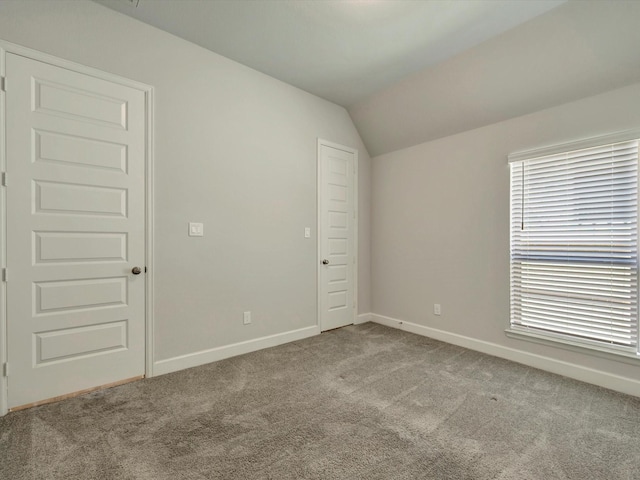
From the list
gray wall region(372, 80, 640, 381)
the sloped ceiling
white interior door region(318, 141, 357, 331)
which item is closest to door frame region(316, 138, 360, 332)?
white interior door region(318, 141, 357, 331)

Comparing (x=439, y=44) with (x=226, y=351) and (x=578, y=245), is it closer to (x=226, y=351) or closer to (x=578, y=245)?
(x=578, y=245)

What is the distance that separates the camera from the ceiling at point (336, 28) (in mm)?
2246

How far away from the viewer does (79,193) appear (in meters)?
2.23

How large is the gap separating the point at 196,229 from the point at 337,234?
1.81 meters

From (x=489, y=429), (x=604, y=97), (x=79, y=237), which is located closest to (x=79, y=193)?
(x=79, y=237)

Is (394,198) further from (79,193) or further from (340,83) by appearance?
(79,193)

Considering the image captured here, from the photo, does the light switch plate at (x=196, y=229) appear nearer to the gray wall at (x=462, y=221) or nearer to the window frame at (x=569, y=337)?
the gray wall at (x=462, y=221)

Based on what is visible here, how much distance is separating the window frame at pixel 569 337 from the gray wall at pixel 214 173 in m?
2.10

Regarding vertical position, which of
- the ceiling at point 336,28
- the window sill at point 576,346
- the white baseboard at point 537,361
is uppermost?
the ceiling at point 336,28

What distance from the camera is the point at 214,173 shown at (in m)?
2.90

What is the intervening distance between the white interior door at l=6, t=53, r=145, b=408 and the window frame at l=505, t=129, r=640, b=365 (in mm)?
3405

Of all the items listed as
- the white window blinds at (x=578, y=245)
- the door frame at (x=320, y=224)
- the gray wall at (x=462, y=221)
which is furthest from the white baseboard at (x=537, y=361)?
the door frame at (x=320, y=224)

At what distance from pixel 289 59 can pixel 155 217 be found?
1.96m

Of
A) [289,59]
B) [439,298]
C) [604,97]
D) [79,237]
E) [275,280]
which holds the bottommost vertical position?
[439,298]
